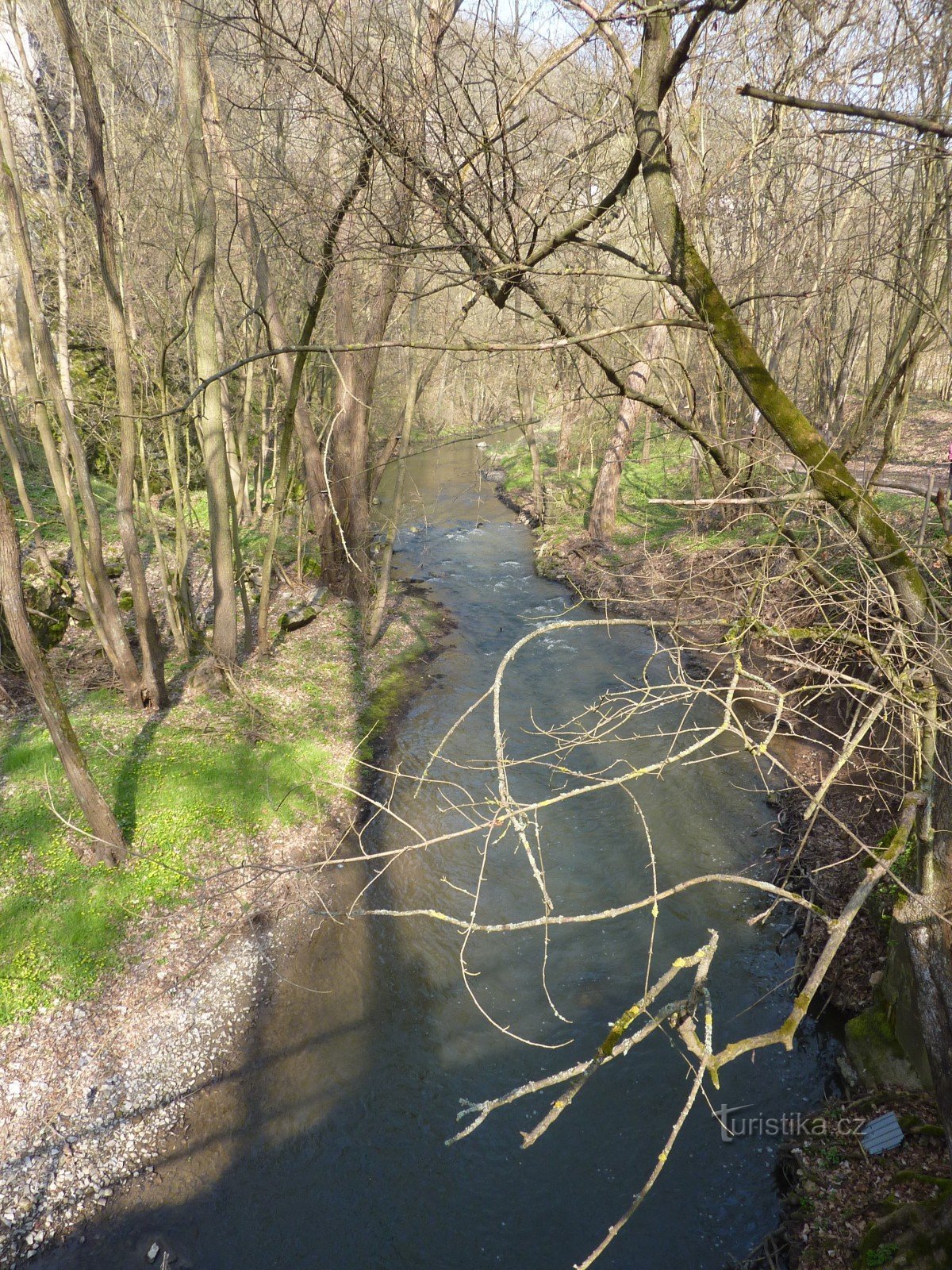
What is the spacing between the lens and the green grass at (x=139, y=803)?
7.16 meters

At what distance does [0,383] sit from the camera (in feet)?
51.6

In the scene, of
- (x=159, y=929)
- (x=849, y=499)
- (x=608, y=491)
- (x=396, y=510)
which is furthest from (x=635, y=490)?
(x=849, y=499)

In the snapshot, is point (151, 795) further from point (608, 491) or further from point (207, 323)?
point (608, 491)

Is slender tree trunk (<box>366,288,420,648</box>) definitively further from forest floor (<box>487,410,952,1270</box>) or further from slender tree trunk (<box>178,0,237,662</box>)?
forest floor (<box>487,410,952,1270</box>)

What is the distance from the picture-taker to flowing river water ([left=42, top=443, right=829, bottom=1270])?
550cm

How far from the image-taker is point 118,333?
28.2ft

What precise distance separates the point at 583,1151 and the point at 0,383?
17.3 m

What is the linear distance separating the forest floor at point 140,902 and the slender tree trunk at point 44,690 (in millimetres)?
339

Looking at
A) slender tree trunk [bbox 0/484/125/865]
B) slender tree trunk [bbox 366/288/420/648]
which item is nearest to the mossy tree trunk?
slender tree trunk [bbox 0/484/125/865]

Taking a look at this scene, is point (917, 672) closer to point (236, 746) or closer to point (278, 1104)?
point (278, 1104)

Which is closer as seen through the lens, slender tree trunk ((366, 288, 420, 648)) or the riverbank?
the riverbank

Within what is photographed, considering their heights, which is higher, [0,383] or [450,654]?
[0,383]

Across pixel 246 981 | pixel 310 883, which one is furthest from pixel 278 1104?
pixel 310 883

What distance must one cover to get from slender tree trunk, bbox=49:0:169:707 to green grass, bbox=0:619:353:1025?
34.2 inches
